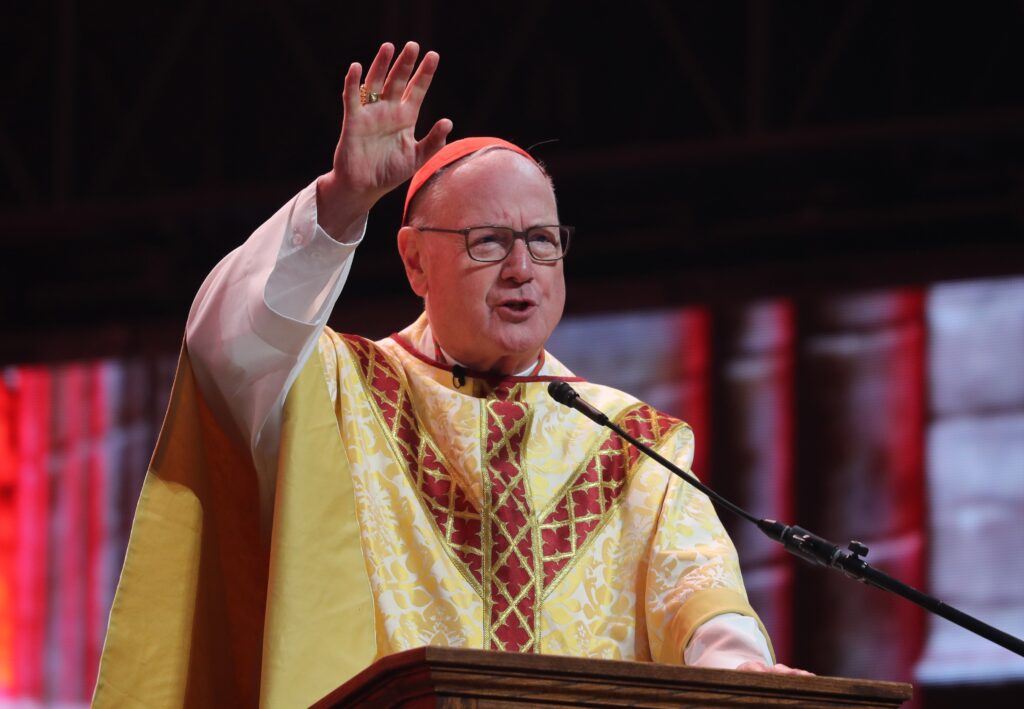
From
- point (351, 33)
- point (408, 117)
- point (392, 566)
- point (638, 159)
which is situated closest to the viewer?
point (408, 117)

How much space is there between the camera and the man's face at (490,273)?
3154mm

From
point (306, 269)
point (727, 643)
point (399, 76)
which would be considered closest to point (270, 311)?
point (306, 269)

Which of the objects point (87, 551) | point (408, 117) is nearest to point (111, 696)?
point (408, 117)

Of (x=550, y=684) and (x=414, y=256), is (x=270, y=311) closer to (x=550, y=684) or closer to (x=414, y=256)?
(x=414, y=256)

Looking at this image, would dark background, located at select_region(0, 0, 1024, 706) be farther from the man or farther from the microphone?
the microphone

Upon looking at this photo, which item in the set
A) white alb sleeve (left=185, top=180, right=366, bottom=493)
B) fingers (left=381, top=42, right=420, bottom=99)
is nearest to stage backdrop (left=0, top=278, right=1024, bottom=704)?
white alb sleeve (left=185, top=180, right=366, bottom=493)

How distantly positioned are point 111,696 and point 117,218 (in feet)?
14.6

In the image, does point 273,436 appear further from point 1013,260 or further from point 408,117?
point 1013,260

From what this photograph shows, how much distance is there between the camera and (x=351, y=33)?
674 cm

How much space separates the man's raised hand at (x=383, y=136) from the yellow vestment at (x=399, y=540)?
384 mm

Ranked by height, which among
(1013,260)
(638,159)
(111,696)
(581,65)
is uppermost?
(581,65)

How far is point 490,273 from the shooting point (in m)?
3.15

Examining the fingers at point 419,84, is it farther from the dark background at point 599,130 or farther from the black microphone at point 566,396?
the dark background at point 599,130

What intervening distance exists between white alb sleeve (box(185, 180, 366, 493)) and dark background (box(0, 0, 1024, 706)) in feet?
11.8
